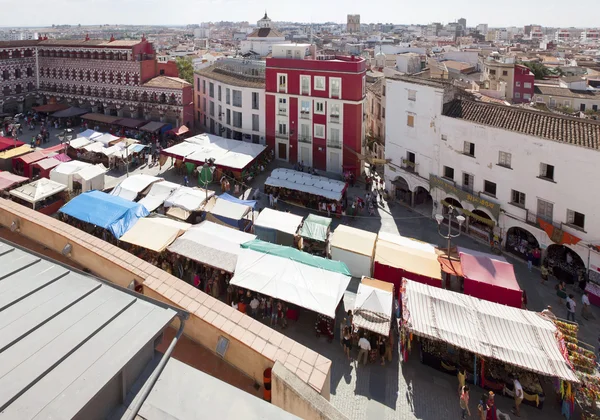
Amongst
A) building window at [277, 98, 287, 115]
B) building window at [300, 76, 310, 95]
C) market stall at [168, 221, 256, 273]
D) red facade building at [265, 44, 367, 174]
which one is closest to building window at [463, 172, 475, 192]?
red facade building at [265, 44, 367, 174]

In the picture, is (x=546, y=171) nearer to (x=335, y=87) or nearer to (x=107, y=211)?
(x=335, y=87)

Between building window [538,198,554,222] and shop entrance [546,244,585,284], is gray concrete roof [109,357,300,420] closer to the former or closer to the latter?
shop entrance [546,244,585,284]

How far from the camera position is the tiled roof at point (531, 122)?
22.7 metres

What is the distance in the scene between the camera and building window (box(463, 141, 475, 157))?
27391mm

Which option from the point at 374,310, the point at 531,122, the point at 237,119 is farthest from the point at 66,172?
the point at 531,122

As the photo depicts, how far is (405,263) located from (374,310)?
4.64 m

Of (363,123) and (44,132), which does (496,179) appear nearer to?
(363,123)

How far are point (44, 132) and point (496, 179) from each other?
41793 mm

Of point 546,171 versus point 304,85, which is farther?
point 304,85

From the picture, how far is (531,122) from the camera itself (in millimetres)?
25000

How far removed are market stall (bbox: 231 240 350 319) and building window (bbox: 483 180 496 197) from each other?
39.8ft

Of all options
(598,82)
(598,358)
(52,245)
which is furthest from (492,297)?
(598,82)

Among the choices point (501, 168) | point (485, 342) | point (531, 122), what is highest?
point (531, 122)

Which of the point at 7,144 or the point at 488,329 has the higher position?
the point at 7,144
